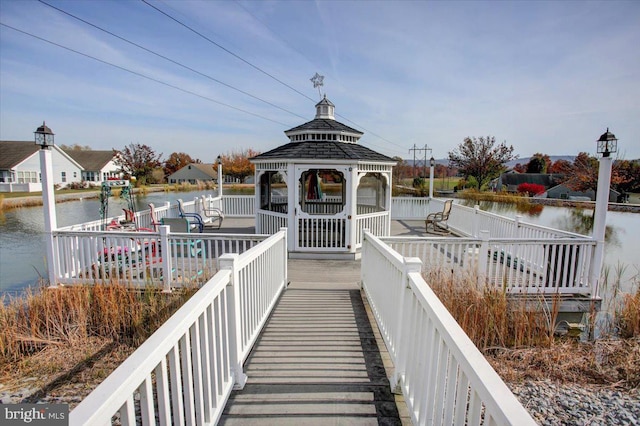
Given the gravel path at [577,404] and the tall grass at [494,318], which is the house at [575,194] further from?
the gravel path at [577,404]

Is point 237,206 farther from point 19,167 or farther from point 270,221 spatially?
point 19,167

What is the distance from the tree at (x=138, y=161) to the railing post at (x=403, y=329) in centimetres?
4726

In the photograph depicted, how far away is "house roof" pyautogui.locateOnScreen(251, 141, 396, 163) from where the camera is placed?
7.20m

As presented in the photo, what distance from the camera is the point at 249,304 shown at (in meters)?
2.94

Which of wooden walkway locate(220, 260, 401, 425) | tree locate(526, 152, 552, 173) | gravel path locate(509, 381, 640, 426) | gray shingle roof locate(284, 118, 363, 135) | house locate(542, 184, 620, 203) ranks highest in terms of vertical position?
tree locate(526, 152, 552, 173)

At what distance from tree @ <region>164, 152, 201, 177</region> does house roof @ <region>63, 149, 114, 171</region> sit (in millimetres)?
10448

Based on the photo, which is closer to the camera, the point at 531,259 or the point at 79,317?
the point at 79,317

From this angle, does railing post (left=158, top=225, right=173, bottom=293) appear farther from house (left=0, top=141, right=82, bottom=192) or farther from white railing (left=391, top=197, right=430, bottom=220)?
house (left=0, top=141, right=82, bottom=192)

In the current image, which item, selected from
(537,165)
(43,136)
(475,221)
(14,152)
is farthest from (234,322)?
(537,165)

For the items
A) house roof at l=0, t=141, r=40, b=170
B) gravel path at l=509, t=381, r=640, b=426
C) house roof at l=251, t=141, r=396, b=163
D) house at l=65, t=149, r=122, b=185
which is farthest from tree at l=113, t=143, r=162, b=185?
gravel path at l=509, t=381, r=640, b=426

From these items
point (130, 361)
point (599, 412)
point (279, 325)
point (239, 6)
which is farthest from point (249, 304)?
point (239, 6)

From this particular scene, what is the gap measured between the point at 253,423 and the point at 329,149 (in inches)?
249

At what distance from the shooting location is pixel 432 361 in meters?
1.70

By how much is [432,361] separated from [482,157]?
106 ft
